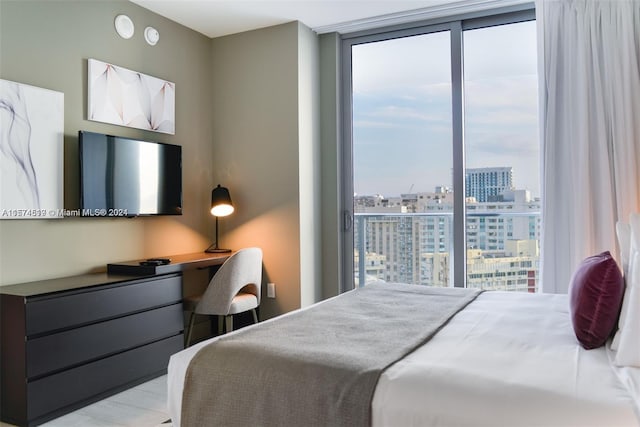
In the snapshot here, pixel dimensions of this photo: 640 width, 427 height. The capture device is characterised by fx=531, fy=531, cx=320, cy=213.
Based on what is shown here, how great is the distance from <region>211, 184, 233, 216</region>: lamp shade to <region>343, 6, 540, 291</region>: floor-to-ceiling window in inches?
41.0

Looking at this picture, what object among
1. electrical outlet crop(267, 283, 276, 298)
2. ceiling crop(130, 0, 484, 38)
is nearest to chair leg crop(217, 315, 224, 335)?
electrical outlet crop(267, 283, 276, 298)

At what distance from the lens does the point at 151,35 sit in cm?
403

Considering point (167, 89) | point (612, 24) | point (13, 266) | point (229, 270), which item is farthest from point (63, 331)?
point (612, 24)

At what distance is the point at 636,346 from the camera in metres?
1.65

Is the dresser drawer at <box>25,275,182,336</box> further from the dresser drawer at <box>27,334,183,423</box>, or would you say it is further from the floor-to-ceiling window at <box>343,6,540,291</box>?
the floor-to-ceiling window at <box>343,6,540,291</box>

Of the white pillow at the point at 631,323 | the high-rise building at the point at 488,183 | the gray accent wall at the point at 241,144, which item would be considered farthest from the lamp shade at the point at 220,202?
the white pillow at the point at 631,323

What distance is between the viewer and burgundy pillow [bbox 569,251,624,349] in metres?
1.85

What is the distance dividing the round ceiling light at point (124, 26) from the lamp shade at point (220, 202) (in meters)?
1.32

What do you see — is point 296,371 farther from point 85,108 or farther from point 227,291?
point 85,108

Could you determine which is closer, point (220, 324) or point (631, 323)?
point (631, 323)

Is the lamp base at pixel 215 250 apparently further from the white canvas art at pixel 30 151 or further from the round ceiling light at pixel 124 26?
the round ceiling light at pixel 124 26

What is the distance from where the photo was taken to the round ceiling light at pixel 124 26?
3.75 m

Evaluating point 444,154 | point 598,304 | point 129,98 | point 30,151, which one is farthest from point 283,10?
point 598,304

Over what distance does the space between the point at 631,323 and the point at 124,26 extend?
3.60 m
